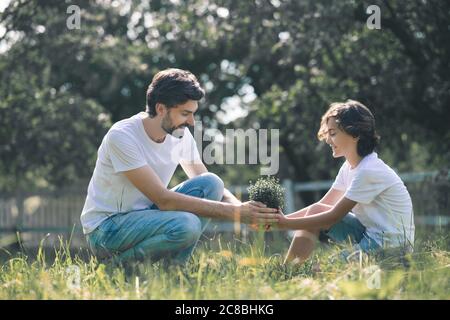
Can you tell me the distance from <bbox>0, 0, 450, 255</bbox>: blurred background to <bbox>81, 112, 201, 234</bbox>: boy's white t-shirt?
277 centimetres

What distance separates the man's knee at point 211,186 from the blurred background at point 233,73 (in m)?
2.61

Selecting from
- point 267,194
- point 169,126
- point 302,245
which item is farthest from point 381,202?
point 169,126

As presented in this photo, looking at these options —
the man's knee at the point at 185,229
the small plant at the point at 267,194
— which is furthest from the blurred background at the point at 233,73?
the man's knee at the point at 185,229

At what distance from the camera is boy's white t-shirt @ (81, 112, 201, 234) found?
4.04m

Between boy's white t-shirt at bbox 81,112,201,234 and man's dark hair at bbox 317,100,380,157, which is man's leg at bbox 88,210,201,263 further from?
man's dark hair at bbox 317,100,380,157

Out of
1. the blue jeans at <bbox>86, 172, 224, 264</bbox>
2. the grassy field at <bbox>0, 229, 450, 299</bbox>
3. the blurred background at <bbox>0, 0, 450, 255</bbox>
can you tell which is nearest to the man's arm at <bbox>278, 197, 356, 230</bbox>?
the grassy field at <bbox>0, 229, 450, 299</bbox>

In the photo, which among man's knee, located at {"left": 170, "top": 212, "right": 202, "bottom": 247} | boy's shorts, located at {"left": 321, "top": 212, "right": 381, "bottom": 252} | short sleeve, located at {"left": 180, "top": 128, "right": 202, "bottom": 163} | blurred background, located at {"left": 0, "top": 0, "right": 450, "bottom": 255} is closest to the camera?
man's knee, located at {"left": 170, "top": 212, "right": 202, "bottom": 247}

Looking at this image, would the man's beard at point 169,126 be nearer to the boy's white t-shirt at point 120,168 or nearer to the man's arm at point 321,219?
the boy's white t-shirt at point 120,168

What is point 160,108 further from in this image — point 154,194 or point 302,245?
point 302,245

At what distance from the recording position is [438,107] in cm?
856

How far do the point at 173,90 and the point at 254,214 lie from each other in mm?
845

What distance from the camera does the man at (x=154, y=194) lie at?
156 inches
